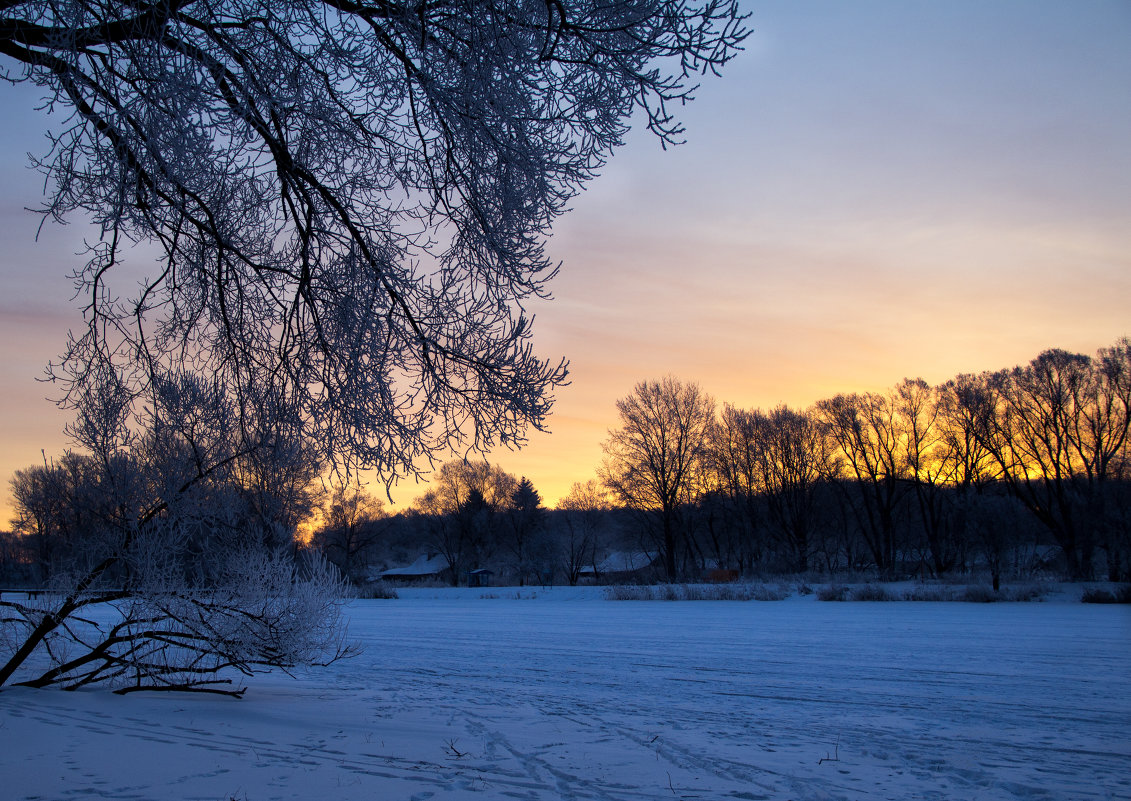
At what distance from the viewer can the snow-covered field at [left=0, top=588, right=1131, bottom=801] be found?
4176 mm

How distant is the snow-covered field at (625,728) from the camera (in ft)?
13.7

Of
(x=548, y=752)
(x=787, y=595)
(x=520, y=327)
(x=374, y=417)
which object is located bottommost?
(x=787, y=595)

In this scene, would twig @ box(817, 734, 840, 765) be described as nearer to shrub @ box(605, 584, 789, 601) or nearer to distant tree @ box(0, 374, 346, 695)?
distant tree @ box(0, 374, 346, 695)

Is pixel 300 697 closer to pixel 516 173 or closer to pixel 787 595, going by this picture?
pixel 516 173

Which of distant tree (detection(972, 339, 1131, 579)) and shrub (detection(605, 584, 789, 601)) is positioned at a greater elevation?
distant tree (detection(972, 339, 1131, 579))

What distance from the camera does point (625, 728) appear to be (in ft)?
18.7

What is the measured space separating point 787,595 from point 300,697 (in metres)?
20.5

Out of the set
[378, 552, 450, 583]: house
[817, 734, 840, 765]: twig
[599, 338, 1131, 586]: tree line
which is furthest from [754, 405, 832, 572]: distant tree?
[817, 734, 840, 765]: twig

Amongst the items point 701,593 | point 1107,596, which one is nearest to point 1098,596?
point 1107,596

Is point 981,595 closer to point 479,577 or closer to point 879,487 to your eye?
point 879,487

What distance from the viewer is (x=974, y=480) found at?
1683 inches

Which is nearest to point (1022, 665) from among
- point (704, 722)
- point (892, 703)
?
point (892, 703)

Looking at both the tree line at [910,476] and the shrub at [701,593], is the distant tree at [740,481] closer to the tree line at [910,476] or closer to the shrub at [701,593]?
A: the tree line at [910,476]

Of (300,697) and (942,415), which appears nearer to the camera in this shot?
(300,697)
